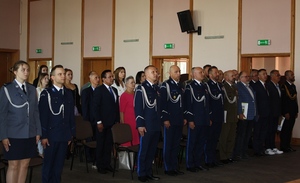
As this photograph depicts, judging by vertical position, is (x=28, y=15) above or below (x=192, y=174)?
above

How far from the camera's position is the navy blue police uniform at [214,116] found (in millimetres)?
6902

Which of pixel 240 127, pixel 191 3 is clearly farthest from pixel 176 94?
pixel 191 3

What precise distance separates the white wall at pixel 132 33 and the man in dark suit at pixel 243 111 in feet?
15.5

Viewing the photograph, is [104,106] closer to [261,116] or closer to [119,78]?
[119,78]

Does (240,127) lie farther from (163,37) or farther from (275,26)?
(163,37)

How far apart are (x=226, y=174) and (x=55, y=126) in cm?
285

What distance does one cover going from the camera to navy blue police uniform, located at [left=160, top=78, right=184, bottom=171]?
20.1 feet

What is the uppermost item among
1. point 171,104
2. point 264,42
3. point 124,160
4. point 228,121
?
point 264,42

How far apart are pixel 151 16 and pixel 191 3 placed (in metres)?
1.27

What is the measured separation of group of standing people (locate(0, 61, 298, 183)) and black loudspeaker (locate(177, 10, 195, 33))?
2.94 metres

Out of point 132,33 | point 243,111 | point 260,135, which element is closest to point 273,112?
point 260,135

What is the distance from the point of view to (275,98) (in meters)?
8.44

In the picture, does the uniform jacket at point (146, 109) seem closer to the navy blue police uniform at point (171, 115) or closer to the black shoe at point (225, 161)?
the navy blue police uniform at point (171, 115)

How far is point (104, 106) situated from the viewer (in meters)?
6.28
